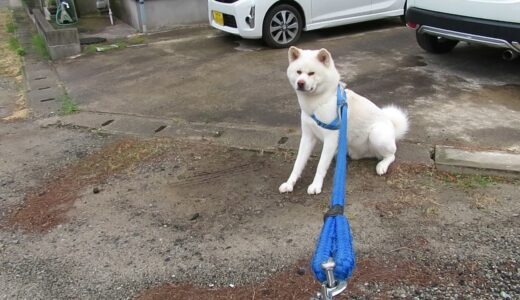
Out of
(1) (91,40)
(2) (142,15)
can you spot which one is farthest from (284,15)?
(1) (91,40)

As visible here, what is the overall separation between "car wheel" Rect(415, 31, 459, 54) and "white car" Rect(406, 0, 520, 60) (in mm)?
399

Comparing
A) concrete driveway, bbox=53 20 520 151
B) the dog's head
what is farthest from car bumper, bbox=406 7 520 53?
the dog's head

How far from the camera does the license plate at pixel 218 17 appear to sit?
297 inches

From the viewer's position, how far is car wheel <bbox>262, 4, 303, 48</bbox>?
23.5 ft

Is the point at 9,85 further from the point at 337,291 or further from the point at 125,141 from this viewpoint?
the point at 337,291

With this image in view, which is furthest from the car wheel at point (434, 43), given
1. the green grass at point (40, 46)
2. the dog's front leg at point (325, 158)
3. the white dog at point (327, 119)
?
the green grass at point (40, 46)

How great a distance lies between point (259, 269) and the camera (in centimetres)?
267

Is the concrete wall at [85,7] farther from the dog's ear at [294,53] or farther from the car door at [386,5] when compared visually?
the dog's ear at [294,53]

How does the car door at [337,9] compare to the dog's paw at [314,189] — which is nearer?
the dog's paw at [314,189]

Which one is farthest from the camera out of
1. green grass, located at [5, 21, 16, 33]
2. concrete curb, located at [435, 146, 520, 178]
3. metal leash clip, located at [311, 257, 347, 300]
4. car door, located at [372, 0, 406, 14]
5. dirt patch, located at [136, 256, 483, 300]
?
green grass, located at [5, 21, 16, 33]

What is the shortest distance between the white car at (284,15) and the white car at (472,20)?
1.90 metres

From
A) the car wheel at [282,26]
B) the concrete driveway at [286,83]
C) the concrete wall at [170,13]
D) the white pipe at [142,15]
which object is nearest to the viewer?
the concrete driveway at [286,83]

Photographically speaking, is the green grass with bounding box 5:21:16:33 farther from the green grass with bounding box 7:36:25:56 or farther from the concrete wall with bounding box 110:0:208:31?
the concrete wall with bounding box 110:0:208:31

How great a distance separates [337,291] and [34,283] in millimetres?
1918
